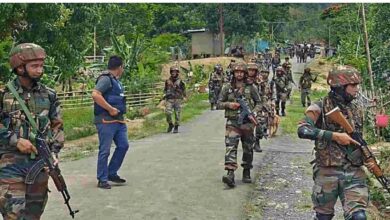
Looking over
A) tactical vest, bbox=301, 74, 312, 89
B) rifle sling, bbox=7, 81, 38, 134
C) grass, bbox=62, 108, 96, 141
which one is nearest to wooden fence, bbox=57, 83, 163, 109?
grass, bbox=62, 108, 96, 141

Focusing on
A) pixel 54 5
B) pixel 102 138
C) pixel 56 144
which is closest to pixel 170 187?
pixel 102 138

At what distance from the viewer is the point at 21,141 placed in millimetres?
5004

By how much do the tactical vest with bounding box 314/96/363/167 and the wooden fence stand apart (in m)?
14.8

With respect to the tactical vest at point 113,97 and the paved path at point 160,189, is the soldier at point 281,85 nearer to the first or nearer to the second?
the paved path at point 160,189

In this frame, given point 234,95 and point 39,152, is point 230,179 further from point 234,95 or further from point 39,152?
point 39,152

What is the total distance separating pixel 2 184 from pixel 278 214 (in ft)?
10.7

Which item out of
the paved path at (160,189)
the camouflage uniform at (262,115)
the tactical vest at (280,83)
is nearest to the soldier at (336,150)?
the paved path at (160,189)

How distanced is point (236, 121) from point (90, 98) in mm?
14174

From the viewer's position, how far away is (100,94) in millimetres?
7996

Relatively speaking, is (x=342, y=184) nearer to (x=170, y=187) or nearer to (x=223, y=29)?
(x=170, y=187)

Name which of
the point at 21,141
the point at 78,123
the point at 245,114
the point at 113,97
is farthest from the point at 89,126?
the point at 21,141

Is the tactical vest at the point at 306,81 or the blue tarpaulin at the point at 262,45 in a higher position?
the blue tarpaulin at the point at 262,45

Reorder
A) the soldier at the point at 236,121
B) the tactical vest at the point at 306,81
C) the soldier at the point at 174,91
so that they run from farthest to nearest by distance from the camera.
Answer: the tactical vest at the point at 306,81, the soldier at the point at 174,91, the soldier at the point at 236,121

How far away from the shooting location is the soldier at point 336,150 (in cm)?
550
